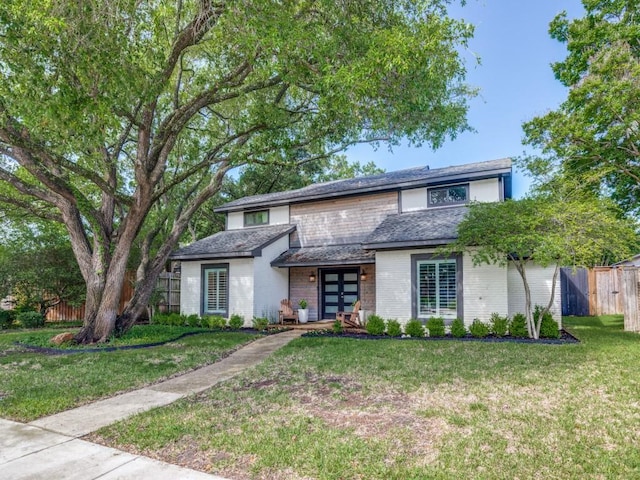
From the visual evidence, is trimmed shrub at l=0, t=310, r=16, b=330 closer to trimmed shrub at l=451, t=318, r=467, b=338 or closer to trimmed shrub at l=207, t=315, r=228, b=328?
trimmed shrub at l=207, t=315, r=228, b=328

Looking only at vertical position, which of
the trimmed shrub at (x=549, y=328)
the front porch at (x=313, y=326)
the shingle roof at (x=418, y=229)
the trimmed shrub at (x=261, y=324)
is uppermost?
the shingle roof at (x=418, y=229)

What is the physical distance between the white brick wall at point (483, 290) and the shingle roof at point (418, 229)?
961mm

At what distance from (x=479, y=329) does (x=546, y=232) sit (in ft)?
9.71

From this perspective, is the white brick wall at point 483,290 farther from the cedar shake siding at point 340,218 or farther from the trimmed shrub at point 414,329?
the cedar shake siding at point 340,218

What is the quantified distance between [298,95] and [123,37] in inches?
241

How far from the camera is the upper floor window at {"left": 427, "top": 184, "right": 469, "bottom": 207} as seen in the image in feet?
44.8

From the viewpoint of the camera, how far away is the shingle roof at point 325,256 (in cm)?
1359

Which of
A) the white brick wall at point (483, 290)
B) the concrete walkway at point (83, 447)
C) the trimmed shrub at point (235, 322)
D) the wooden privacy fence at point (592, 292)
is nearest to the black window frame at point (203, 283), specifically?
the trimmed shrub at point (235, 322)

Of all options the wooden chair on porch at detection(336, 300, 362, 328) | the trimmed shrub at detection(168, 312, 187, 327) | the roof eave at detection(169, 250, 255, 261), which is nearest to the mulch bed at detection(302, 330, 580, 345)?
the wooden chair on porch at detection(336, 300, 362, 328)

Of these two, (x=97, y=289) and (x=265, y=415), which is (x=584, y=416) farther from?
(x=97, y=289)

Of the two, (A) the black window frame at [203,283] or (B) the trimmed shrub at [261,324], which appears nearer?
(B) the trimmed shrub at [261,324]

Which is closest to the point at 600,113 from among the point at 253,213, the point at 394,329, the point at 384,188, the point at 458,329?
the point at 384,188

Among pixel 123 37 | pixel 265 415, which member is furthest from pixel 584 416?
pixel 123 37

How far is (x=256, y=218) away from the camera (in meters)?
17.8
